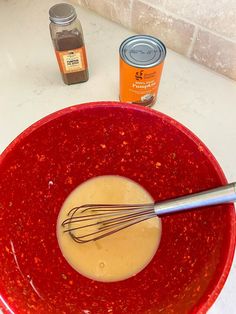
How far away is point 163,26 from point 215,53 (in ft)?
0.39

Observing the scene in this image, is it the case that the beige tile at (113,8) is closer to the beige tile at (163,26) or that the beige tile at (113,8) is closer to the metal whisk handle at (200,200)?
the beige tile at (163,26)

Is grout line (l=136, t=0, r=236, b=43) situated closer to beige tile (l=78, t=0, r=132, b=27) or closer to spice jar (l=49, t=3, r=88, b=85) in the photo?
beige tile (l=78, t=0, r=132, b=27)

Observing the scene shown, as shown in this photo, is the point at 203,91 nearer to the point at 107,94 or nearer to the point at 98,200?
the point at 107,94

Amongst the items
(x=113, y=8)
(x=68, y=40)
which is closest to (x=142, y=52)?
(x=68, y=40)

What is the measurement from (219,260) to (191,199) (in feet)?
0.29

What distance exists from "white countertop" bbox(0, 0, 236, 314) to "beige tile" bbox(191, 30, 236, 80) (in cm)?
2

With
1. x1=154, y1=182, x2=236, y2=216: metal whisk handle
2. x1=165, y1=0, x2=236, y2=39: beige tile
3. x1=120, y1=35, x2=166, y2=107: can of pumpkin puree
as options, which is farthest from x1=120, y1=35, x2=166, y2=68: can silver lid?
x1=154, y1=182, x2=236, y2=216: metal whisk handle

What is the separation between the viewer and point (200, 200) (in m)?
0.46

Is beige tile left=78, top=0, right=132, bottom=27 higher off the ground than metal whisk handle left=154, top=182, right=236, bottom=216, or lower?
higher

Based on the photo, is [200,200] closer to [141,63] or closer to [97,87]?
[141,63]

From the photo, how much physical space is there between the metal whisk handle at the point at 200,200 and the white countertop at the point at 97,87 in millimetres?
201

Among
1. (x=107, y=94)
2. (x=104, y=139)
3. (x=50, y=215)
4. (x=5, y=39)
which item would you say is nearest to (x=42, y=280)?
(x=50, y=215)

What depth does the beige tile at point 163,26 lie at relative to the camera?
70 cm

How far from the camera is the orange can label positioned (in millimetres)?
587
